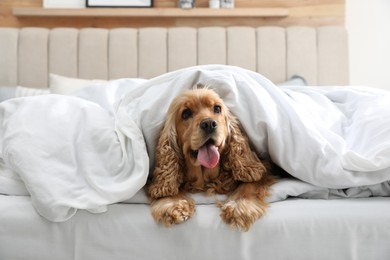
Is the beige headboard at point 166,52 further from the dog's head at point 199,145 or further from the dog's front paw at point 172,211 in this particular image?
the dog's front paw at point 172,211

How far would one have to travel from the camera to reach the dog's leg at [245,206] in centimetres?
125

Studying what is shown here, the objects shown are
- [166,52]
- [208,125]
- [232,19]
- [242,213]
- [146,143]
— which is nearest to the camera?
[242,213]

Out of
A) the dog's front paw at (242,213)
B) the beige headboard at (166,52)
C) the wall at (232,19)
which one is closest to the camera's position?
the dog's front paw at (242,213)

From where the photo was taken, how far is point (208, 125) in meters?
1.37

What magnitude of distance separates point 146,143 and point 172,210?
338 millimetres

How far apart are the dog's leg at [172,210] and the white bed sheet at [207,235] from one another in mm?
20

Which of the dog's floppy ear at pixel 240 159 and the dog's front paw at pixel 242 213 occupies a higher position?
the dog's floppy ear at pixel 240 159

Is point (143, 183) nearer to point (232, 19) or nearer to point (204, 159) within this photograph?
point (204, 159)

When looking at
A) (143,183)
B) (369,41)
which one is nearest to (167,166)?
(143,183)

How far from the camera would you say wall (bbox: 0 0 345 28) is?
11.1 feet

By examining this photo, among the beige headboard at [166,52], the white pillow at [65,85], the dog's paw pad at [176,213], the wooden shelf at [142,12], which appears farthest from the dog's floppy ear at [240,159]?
the wooden shelf at [142,12]

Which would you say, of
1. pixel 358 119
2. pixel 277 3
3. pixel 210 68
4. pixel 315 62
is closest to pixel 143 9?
pixel 277 3

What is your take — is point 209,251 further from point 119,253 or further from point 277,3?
point 277,3

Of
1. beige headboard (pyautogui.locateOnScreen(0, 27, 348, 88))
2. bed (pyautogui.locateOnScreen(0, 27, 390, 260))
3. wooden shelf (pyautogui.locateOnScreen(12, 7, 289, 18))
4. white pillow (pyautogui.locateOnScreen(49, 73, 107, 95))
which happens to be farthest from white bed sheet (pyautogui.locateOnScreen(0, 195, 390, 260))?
wooden shelf (pyautogui.locateOnScreen(12, 7, 289, 18))
